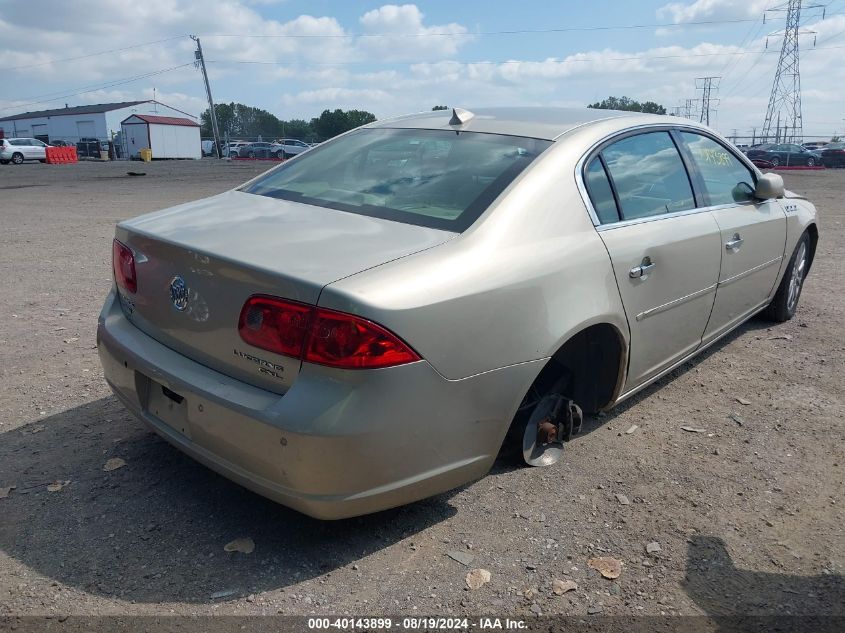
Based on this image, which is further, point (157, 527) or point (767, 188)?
point (767, 188)

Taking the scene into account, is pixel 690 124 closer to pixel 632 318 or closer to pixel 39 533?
pixel 632 318

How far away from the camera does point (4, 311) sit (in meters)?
5.77

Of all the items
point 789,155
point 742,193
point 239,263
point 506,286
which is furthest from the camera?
point 789,155

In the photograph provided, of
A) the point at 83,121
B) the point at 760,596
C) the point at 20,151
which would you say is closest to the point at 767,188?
the point at 760,596

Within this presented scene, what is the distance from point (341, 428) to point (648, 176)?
2.28 metres

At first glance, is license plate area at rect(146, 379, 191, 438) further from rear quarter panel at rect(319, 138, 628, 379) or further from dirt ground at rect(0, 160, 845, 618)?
rear quarter panel at rect(319, 138, 628, 379)

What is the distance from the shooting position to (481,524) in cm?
289

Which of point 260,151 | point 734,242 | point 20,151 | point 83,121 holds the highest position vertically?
point 83,121

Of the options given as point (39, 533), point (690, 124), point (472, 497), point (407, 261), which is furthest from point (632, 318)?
point (39, 533)

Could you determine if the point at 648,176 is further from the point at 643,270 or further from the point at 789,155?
the point at 789,155

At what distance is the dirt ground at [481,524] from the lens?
2463 mm

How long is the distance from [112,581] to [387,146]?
229 centimetres

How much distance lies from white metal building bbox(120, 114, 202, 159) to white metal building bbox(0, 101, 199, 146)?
36.4 ft

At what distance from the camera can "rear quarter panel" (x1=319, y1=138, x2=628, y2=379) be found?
7.79 feet
